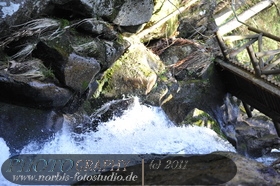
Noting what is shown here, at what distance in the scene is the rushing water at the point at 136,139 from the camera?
4.01 meters

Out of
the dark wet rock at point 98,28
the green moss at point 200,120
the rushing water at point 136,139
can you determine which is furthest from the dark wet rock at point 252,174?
the dark wet rock at point 98,28

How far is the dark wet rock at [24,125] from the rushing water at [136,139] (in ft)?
0.28

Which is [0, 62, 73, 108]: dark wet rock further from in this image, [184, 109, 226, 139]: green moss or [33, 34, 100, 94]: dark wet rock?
[184, 109, 226, 139]: green moss

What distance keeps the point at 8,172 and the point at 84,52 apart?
193 centimetres

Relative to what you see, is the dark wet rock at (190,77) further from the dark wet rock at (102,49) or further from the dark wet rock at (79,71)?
the dark wet rock at (79,71)

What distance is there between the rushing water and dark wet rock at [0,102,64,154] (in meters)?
0.08

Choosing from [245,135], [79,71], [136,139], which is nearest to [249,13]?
[245,135]

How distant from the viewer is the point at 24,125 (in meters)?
3.87

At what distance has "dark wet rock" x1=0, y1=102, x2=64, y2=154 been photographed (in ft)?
12.2

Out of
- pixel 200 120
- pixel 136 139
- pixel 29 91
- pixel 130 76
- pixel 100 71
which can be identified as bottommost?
pixel 200 120

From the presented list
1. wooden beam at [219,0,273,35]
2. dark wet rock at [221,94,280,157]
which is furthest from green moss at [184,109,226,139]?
wooden beam at [219,0,273,35]

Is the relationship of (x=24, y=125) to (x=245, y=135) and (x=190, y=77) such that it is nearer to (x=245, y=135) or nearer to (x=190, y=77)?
(x=190, y=77)

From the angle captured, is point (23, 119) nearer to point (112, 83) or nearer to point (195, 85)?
point (112, 83)

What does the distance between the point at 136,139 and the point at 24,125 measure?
5.44 feet
